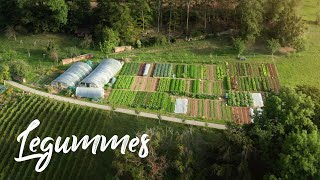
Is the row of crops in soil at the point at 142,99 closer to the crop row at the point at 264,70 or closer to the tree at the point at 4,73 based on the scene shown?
the crop row at the point at 264,70

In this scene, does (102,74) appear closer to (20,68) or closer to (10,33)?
(20,68)

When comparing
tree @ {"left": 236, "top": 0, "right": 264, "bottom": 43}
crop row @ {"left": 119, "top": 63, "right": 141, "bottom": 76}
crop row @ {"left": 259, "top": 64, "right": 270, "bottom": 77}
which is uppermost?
tree @ {"left": 236, "top": 0, "right": 264, "bottom": 43}

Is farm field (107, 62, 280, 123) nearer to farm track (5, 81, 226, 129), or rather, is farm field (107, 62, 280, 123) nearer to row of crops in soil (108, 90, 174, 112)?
row of crops in soil (108, 90, 174, 112)

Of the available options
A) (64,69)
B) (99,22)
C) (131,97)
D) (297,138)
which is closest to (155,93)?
(131,97)

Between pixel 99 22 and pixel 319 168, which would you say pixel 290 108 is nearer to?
pixel 319 168

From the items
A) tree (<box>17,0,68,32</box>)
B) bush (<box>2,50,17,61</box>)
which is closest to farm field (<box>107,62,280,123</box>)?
tree (<box>17,0,68,32</box>)

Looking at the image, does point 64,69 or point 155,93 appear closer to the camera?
point 155,93

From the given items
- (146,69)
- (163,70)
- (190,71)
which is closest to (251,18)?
(190,71)
